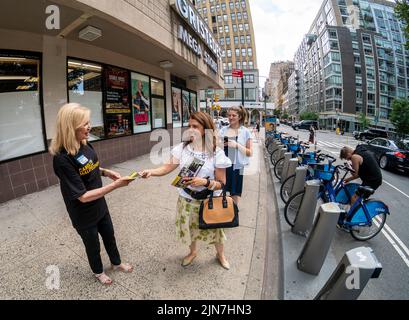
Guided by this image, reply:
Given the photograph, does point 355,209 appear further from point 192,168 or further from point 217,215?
point 192,168

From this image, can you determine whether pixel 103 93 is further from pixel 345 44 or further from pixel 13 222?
pixel 345 44

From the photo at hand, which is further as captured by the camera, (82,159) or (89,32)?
(89,32)

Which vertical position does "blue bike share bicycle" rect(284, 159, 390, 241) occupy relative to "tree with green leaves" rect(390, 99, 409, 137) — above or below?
below

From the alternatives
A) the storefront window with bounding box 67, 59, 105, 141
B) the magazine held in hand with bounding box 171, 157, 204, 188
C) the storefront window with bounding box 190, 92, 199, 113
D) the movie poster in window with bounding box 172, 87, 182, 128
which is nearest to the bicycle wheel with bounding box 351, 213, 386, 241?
the magazine held in hand with bounding box 171, 157, 204, 188

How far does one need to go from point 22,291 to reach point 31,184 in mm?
3246

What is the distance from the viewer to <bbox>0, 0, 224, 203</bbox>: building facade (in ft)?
13.6

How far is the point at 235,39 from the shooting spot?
5278cm

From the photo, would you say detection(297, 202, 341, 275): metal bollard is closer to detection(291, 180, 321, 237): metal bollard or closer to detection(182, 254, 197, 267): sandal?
detection(291, 180, 321, 237): metal bollard

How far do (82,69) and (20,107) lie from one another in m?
2.10

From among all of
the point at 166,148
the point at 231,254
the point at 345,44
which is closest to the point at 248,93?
the point at 345,44

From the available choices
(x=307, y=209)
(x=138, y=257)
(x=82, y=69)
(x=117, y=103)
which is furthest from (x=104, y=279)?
(x=117, y=103)

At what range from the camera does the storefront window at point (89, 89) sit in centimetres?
563

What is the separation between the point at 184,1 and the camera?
7.62 m

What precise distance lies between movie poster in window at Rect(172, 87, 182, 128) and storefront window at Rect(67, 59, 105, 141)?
5115 mm
